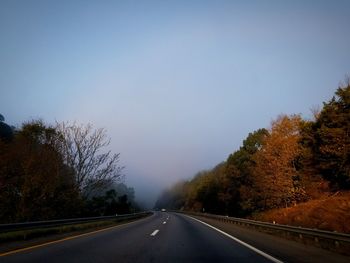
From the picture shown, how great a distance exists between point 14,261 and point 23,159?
21.5m

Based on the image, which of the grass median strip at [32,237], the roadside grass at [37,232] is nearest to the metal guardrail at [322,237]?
the grass median strip at [32,237]

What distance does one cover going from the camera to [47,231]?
1920cm

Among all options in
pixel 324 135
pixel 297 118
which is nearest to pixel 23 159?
pixel 324 135

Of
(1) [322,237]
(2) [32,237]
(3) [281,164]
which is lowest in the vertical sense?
(1) [322,237]

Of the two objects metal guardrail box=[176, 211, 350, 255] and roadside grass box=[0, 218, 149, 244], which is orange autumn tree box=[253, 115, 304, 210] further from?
roadside grass box=[0, 218, 149, 244]

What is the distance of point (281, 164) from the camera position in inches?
1684

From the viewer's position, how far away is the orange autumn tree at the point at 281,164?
42344mm

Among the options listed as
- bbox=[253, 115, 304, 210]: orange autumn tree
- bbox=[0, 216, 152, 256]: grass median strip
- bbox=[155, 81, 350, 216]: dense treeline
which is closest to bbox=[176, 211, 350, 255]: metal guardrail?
bbox=[0, 216, 152, 256]: grass median strip

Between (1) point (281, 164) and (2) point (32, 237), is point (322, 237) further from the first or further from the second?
(1) point (281, 164)

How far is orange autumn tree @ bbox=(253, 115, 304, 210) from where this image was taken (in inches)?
1667

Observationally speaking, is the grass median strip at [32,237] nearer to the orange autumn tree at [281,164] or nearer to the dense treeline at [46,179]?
the dense treeline at [46,179]

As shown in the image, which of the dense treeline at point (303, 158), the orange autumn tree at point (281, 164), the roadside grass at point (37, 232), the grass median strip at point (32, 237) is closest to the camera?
the grass median strip at point (32, 237)

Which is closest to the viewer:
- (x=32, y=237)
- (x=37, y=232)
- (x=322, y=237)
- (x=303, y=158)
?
(x=322, y=237)

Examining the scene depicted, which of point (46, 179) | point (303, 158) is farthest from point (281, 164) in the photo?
point (46, 179)
